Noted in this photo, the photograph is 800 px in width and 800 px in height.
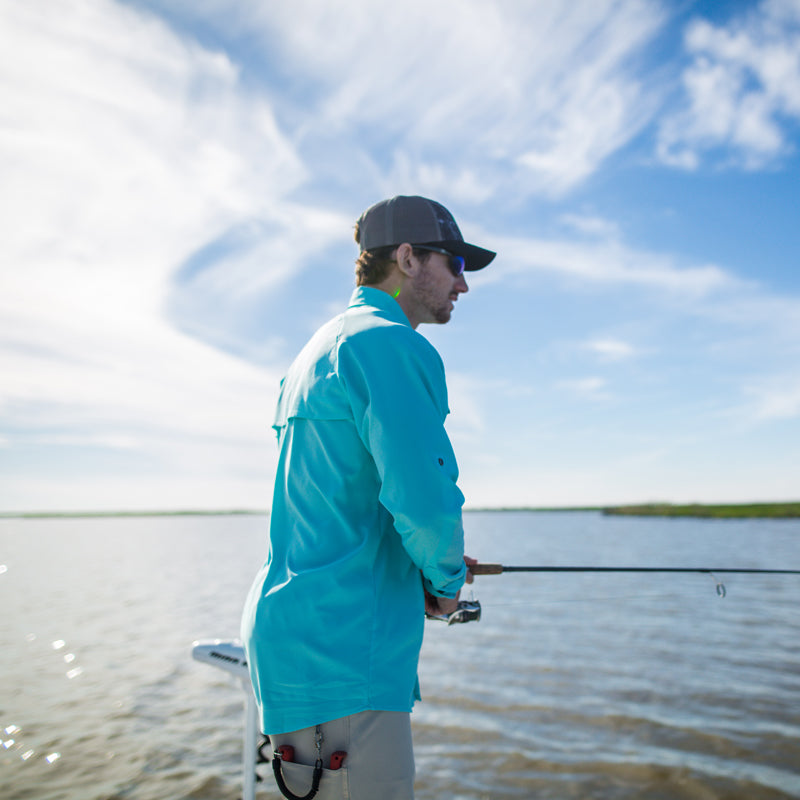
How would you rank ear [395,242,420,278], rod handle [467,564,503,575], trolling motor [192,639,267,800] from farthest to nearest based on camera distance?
trolling motor [192,639,267,800] → rod handle [467,564,503,575] → ear [395,242,420,278]

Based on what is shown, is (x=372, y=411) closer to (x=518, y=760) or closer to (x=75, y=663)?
(x=518, y=760)

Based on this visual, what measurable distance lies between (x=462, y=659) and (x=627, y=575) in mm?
11901

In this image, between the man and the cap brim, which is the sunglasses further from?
the man

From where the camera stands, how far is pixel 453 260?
2.08 metres

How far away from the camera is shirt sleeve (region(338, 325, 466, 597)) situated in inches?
56.7

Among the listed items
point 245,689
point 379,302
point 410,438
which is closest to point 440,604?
point 410,438

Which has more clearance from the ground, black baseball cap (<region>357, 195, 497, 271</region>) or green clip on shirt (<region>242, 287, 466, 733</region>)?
black baseball cap (<region>357, 195, 497, 271</region>)

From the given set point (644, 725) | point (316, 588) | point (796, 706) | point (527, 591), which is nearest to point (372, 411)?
point (316, 588)

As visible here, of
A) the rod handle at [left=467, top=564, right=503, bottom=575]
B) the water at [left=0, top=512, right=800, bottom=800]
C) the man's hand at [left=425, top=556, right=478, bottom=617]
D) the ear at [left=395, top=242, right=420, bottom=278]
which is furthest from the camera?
the water at [left=0, top=512, right=800, bottom=800]

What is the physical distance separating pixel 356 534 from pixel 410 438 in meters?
0.29

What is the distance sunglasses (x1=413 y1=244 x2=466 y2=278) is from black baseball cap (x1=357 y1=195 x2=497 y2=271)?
11 mm

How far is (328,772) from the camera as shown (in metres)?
1.46

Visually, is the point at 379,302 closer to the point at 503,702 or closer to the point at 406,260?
the point at 406,260

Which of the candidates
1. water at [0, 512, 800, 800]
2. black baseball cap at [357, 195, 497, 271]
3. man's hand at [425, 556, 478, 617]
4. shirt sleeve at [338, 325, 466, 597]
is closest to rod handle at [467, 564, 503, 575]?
man's hand at [425, 556, 478, 617]
